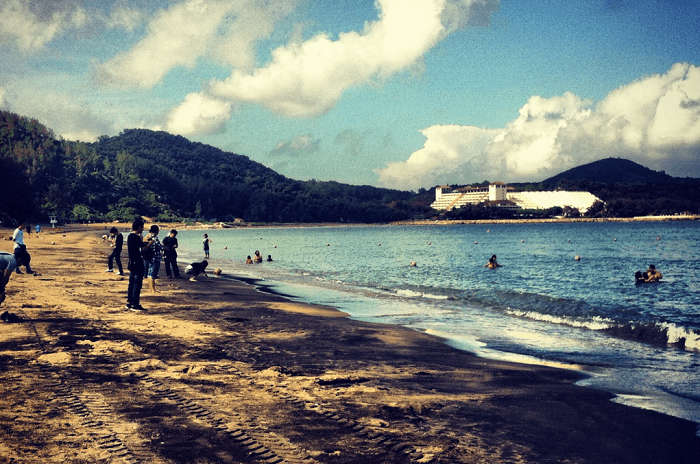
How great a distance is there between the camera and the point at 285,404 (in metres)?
6.82

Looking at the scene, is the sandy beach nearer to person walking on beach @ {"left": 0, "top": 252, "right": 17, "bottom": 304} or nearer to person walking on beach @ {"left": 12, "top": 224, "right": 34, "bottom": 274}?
person walking on beach @ {"left": 0, "top": 252, "right": 17, "bottom": 304}

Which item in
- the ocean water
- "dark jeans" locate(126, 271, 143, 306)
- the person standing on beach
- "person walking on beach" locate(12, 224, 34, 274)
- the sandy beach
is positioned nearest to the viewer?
the sandy beach

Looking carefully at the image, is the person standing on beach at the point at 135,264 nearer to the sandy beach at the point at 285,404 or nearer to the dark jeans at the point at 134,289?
the dark jeans at the point at 134,289

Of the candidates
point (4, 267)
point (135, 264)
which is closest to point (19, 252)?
point (135, 264)

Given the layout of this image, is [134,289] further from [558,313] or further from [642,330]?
[558,313]

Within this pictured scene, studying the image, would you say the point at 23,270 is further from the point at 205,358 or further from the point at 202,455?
the point at 202,455

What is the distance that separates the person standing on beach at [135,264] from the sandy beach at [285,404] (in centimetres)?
189

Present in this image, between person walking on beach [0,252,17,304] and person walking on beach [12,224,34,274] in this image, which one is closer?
person walking on beach [0,252,17,304]

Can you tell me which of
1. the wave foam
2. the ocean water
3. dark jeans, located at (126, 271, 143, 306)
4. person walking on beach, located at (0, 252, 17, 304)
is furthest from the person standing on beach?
the wave foam

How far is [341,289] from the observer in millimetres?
26516

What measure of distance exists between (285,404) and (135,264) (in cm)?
888

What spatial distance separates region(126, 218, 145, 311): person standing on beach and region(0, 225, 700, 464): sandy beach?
74.2 inches

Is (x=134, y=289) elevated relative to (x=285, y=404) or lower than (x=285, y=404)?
elevated

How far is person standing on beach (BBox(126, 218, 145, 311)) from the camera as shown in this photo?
13516mm
